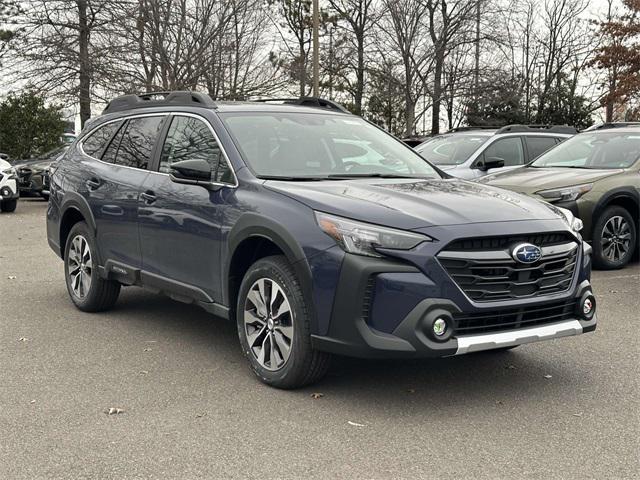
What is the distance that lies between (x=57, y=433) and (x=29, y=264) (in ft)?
19.5

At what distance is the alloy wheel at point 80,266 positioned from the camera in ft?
21.6

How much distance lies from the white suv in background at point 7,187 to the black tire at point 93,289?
10.2 metres

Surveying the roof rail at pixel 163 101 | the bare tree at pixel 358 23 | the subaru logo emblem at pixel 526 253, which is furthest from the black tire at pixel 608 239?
the bare tree at pixel 358 23

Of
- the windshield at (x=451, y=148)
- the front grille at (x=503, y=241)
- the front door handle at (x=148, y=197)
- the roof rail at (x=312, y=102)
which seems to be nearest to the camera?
the front grille at (x=503, y=241)

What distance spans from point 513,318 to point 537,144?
8916 millimetres

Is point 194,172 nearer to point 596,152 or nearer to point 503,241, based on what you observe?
point 503,241

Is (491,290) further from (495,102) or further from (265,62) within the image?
(495,102)

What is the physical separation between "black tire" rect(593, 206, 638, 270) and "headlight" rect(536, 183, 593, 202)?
0.34m

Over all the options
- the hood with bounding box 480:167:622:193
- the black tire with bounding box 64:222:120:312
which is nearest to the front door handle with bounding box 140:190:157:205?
the black tire with bounding box 64:222:120:312

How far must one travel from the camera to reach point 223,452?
3.62m

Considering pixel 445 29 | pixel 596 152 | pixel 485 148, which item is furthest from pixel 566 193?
pixel 445 29

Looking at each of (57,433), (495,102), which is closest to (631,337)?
(57,433)

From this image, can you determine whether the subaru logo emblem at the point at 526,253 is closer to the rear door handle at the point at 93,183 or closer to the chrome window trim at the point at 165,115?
the chrome window trim at the point at 165,115

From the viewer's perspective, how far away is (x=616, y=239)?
868 centimetres
